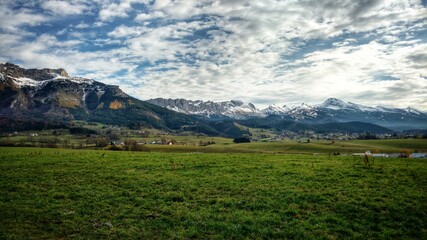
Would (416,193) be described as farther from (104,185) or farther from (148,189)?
(104,185)

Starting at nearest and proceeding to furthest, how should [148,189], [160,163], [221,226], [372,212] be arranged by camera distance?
[221,226], [372,212], [148,189], [160,163]

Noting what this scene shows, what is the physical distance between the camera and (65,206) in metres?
22.5

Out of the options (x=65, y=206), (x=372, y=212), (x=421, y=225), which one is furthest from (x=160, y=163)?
(x=421, y=225)

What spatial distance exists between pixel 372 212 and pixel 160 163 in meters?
25.5

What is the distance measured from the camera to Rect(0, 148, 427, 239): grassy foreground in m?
17.9

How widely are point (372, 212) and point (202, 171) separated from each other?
17.5 metres

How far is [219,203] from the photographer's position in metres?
22.3

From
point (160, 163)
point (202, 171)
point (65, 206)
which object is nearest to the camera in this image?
point (65, 206)

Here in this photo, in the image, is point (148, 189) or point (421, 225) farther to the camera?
point (148, 189)

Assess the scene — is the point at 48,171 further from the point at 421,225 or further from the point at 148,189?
the point at 421,225

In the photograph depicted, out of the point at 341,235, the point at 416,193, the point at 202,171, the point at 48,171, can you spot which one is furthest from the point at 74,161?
the point at 416,193

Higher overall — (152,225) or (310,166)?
(310,166)

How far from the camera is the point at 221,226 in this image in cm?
1842

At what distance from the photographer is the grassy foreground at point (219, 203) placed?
58.6ft
